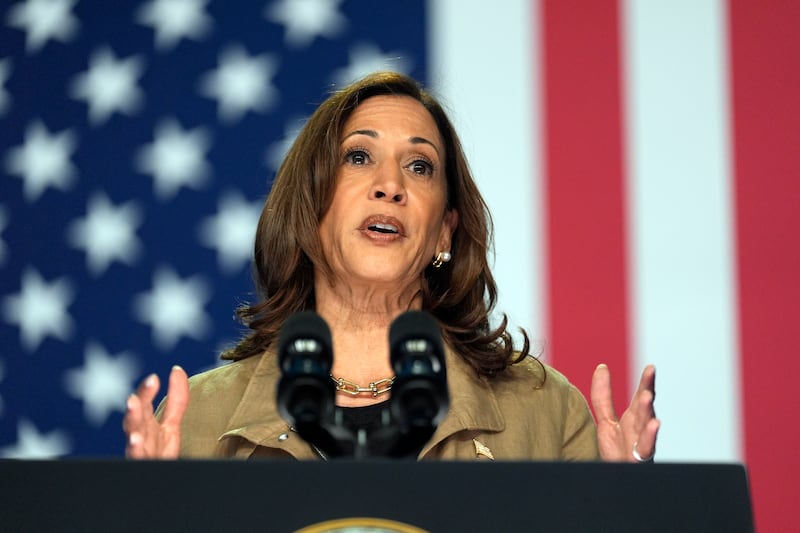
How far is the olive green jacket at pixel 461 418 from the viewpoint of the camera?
6.75 feet

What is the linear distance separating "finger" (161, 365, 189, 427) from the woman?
0.27 metres

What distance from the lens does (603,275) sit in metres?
3.12

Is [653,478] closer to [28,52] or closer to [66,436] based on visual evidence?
[66,436]

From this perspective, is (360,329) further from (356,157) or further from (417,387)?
(417,387)

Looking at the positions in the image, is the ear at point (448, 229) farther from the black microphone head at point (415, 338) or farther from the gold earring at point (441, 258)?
the black microphone head at point (415, 338)

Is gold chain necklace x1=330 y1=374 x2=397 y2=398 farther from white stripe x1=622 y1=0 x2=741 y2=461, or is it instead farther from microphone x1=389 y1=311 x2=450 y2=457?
white stripe x1=622 y1=0 x2=741 y2=461

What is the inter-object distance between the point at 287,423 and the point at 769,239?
1641 mm

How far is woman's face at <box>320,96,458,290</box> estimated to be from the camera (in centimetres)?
221

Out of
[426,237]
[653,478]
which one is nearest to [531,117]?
[426,237]

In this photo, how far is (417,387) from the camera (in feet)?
3.86

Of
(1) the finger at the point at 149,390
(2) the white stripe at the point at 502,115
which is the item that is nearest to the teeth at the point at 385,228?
(1) the finger at the point at 149,390

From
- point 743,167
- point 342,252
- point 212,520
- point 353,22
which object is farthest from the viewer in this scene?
point 353,22

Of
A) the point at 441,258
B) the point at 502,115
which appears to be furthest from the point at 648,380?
the point at 502,115

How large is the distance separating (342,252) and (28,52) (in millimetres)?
1873
